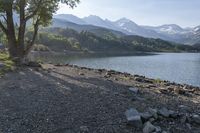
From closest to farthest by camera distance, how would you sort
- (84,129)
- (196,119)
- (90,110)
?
(84,129), (196,119), (90,110)

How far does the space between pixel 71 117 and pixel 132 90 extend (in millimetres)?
8119

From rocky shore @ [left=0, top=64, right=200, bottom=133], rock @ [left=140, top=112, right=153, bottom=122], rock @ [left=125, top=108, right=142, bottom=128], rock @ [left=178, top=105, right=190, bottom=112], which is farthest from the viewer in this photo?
rock @ [left=178, top=105, right=190, bottom=112]

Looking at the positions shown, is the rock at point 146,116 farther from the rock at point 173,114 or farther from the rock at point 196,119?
the rock at point 196,119

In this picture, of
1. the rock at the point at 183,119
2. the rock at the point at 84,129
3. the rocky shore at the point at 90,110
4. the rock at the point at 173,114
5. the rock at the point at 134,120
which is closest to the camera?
the rock at the point at 84,129

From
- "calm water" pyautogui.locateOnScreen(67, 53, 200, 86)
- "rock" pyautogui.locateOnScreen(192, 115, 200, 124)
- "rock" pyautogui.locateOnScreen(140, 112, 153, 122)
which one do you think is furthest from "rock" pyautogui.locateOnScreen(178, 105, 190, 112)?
"calm water" pyautogui.locateOnScreen(67, 53, 200, 86)

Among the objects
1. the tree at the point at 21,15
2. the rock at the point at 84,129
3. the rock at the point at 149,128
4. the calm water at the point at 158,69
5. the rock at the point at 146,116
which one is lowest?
the calm water at the point at 158,69

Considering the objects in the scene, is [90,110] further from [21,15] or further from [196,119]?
[21,15]

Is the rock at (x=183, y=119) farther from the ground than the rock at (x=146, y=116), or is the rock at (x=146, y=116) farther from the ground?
the rock at (x=146, y=116)

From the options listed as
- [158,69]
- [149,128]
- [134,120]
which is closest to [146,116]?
[134,120]

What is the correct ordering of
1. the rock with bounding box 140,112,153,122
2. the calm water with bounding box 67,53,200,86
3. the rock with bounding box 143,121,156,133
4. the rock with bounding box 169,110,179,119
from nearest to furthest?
the rock with bounding box 143,121,156,133 < the rock with bounding box 140,112,153,122 < the rock with bounding box 169,110,179,119 < the calm water with bounding box 67,53,200,86

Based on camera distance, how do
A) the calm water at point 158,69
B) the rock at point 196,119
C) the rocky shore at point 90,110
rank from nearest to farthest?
1. the rocky shore at point 90,110
2. the rock at point 196,119
3. the calm water at point 158,69

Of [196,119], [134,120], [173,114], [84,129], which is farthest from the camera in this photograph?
[173,114]

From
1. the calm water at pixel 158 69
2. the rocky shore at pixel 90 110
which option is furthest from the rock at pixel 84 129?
the calm water at pixel 158 69

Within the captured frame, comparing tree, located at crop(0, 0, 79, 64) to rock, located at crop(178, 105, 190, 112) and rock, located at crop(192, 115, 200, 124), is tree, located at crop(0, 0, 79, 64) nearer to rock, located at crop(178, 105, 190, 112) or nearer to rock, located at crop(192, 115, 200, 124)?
rock, located at crop(178, 105, 190, 112)
